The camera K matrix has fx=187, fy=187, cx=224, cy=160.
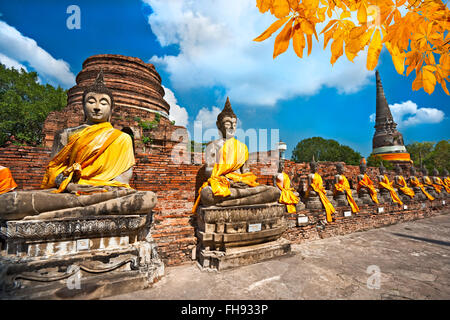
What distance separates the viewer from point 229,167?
12.2 feet

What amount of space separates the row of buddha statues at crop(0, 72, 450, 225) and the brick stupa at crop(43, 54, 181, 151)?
17.9 ft

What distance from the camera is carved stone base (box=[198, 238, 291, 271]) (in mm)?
2809

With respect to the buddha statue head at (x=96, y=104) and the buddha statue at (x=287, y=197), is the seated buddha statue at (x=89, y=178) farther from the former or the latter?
the buddha statue at (x=287, y=197)

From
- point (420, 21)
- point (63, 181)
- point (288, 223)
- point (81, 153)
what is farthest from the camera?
point (288, 223)

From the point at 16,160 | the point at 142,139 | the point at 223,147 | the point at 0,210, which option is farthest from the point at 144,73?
the point at 0,210

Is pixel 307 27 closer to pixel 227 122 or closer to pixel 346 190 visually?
pixel 227 122

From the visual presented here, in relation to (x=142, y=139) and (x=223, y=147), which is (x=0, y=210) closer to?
(x=223, y=147)

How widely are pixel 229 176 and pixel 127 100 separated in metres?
9.90

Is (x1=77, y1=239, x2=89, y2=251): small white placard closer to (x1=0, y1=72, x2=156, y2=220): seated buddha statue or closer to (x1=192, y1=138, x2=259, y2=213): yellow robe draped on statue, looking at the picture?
(x1=0, y1=72, x2=156, y2=220): seated buddha statue

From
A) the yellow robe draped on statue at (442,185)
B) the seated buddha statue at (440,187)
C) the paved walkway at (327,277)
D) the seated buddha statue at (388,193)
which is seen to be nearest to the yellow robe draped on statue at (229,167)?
the paved walkway at (327,277)

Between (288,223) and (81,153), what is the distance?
13.7 feet

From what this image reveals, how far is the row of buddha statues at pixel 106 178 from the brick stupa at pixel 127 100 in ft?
17.9

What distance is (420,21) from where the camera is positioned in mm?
1091

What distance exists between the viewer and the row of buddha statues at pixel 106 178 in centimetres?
216
